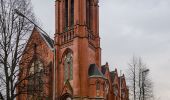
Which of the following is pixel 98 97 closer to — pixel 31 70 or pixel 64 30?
pixel 64 30

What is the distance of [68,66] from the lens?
50938 mm

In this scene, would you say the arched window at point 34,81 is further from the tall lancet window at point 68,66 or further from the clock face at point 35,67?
the tall lancet window at point 68,66

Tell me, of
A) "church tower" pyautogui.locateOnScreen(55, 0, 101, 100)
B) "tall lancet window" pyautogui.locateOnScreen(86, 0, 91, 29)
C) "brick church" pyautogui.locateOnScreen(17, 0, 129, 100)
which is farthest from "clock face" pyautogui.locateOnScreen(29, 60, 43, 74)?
"tall lancet window" pyautogui.locateOnScreen(86, 0, 91, 29)

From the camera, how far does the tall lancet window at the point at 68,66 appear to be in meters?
50.2

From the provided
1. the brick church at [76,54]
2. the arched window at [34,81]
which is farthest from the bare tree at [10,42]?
the brick church at [76,54]

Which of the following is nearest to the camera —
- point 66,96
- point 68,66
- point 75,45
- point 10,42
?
point 10,42

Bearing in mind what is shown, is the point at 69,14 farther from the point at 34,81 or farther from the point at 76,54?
the point at 34,81

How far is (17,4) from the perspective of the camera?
86.5 ft

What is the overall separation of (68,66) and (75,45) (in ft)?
11.4

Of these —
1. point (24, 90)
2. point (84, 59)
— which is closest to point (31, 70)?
point (24, 90)

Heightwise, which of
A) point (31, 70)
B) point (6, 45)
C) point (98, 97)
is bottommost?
point (98, 97)

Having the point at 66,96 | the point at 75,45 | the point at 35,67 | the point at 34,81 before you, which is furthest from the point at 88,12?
the point at 34,81

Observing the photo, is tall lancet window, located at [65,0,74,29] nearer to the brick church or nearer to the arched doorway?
the brick church

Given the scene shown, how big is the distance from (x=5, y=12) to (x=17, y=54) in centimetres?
333
